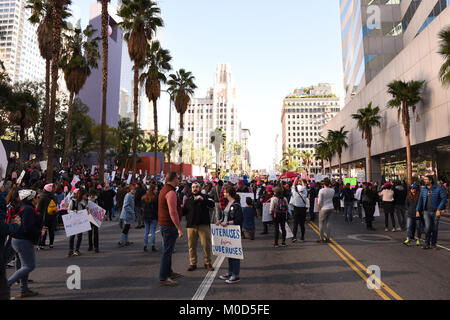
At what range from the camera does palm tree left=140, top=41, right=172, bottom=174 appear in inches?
1209

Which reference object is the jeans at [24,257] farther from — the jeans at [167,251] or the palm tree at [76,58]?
the palm tree at [76,58]

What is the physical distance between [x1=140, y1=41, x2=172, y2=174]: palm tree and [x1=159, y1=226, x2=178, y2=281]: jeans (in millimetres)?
26578

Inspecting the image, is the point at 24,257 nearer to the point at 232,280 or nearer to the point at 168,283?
the point at 168,283

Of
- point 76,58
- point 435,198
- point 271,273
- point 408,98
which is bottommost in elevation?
point 271,273

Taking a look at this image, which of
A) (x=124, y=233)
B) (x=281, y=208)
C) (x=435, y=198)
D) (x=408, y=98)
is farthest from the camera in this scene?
(x=408, y=98)

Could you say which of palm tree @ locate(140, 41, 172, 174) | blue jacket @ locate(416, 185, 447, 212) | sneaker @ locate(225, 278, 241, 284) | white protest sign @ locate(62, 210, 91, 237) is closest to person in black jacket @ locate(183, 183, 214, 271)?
sneaker @ locate(225, 278, 241, 284)

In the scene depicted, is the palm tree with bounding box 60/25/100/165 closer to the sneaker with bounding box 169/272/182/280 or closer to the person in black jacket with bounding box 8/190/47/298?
the person in black jacket with bounding box 8/190/47/298

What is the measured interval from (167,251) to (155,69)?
2795 cm

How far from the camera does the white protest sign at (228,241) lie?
6.05 metres

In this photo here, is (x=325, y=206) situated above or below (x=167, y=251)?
above

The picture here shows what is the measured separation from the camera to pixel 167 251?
232 inches

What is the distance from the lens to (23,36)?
186 metres

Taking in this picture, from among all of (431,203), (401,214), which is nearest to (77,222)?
(431,203)
